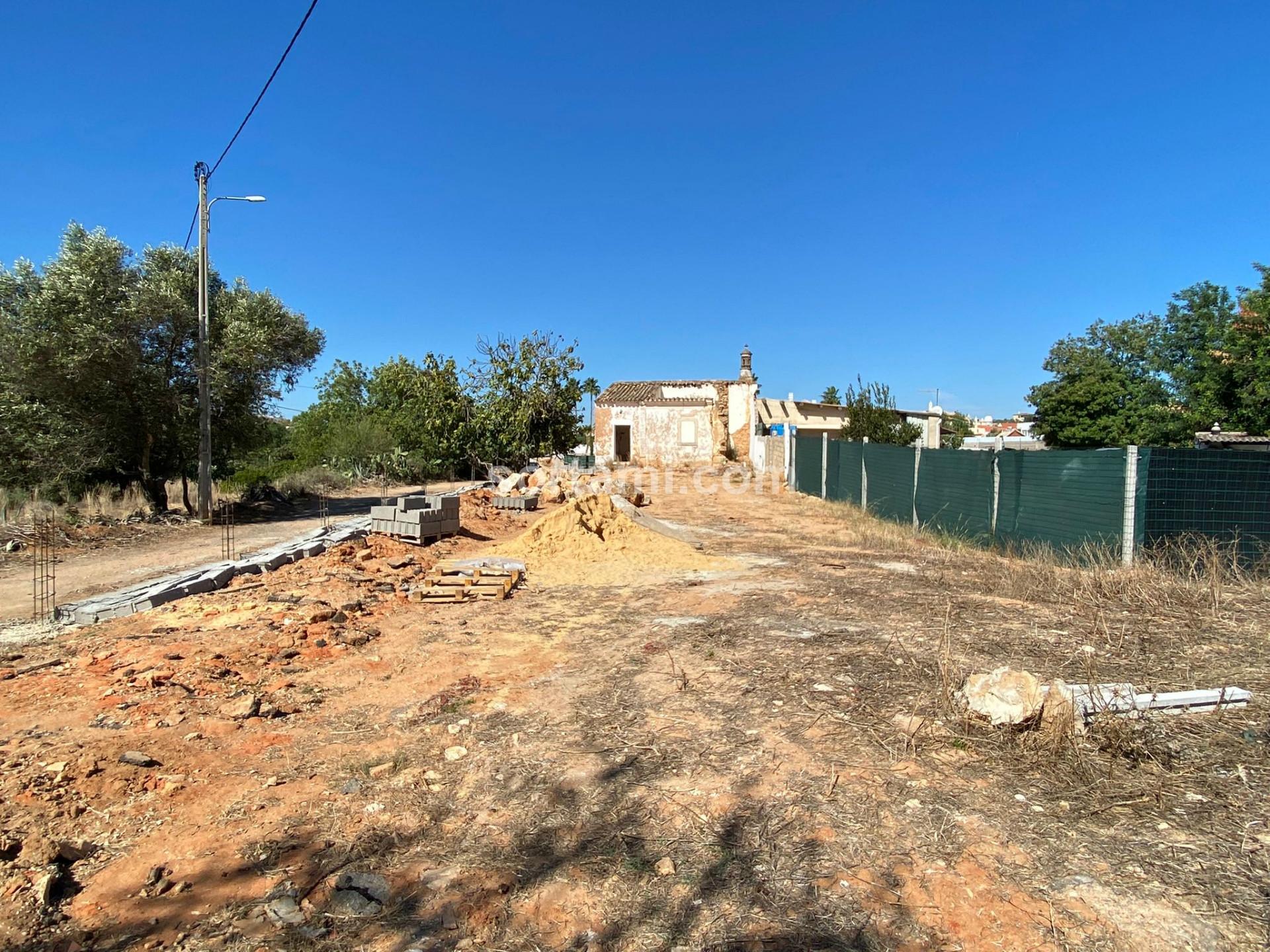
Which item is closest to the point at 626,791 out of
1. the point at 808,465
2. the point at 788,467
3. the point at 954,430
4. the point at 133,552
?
the point at 133,552

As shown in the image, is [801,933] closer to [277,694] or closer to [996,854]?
[996,854]

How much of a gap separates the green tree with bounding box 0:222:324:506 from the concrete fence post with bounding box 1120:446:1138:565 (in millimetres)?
16443

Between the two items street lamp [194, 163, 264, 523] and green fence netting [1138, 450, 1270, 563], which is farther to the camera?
street lamp [194, 163, 264, 523]

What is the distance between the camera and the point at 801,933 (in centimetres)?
255

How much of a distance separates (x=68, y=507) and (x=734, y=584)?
46.3 feet

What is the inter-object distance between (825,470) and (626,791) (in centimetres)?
1774

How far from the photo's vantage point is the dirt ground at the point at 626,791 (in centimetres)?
266

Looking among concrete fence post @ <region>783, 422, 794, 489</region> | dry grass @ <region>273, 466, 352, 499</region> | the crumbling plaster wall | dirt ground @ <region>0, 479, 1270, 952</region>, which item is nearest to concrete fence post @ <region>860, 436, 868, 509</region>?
concrete fence post @ <region>783, 422, 794, 489</region>

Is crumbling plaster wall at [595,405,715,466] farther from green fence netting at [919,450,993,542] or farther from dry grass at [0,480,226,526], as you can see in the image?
dry grass at [0,480,226,526]

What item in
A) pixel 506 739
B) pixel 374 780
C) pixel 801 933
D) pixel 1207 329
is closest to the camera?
pixel 801 933

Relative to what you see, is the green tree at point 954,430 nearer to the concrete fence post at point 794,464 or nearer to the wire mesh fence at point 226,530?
the concrete fence post at point 794,464

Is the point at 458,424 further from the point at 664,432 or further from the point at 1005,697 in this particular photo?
the point at 1005,697

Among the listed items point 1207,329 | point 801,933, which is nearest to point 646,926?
point 801,933

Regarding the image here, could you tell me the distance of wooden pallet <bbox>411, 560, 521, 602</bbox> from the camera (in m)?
8.16
